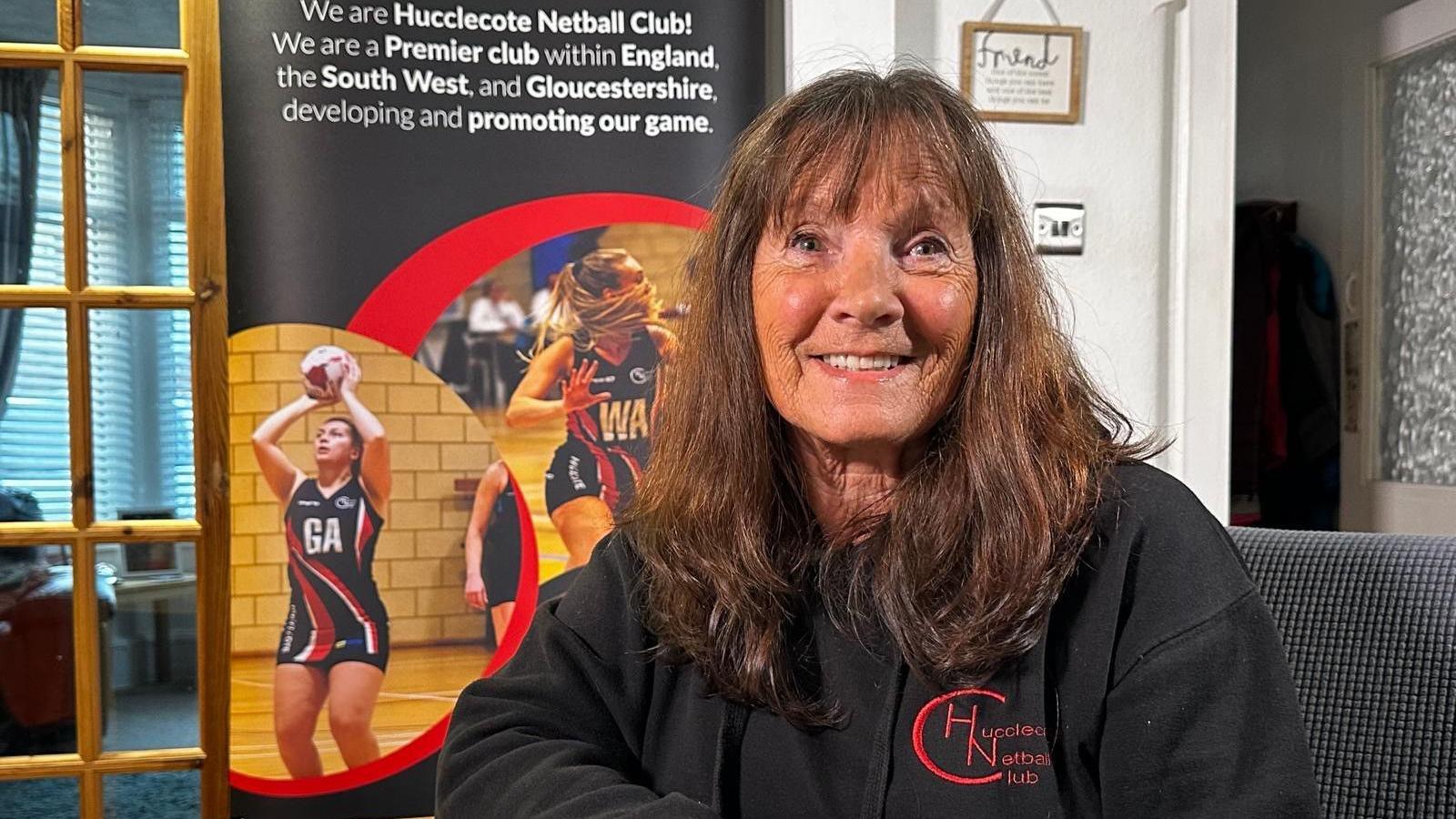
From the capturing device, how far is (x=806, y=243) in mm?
995

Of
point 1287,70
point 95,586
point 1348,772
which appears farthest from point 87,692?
point 1287,70

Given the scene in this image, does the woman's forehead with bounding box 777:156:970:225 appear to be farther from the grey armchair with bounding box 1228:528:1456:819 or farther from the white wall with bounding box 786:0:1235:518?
the white wall with bounding box 786:0:1235:518

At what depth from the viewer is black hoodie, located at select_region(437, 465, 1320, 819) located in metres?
0.82

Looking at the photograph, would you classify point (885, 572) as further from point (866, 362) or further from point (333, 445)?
point (333, 445)

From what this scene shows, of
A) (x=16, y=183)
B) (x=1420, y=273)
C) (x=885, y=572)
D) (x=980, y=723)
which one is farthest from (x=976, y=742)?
(x=1420, y=273)

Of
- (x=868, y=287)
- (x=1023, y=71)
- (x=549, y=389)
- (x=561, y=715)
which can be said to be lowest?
(x=561, y=715)

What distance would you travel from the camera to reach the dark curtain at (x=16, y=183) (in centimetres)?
231

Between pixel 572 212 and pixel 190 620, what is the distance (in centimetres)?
121

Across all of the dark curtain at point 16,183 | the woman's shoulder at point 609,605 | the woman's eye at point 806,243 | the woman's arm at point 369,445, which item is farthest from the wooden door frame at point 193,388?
the woman's eye at point 806,243

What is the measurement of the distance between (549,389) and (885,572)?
1.57 metres

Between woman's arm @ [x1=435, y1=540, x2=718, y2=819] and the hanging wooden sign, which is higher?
the hanging wooden sign

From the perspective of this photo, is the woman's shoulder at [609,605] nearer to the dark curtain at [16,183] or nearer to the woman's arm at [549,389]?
the woman's arm at [549,389]

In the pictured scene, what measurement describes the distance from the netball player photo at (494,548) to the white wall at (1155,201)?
136 cm

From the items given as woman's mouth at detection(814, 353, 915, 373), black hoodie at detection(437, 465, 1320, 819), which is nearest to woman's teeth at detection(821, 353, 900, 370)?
woman's mouth at detection(814, 353, 915, 373)
